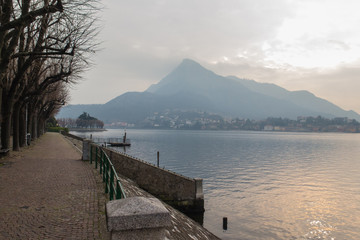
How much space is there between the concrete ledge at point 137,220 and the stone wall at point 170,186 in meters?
14.2

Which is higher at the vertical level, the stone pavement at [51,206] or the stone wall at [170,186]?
the stone pavement at [51,206]

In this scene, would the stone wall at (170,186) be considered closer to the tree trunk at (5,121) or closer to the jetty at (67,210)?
the jetty at (67,210)

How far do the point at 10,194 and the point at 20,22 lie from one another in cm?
720

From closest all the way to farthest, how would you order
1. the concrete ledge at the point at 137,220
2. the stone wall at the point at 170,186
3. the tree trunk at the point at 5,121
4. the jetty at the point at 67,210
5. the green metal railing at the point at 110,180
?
the concrete ledge at the point at 137,220 < the jetty at the point at 67,210 < the green metal railing at the point at 110,180 < the stone wall at the point at 170,186 < the tree trunk at the point at 5,121

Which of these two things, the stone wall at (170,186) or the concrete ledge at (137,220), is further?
the stone wall at (170,186)

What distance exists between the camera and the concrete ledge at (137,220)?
3.72 metres

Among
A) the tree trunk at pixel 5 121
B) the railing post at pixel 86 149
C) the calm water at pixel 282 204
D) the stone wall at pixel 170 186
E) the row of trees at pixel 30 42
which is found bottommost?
the calm water at pixel 282 204

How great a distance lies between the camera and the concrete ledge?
147 inches

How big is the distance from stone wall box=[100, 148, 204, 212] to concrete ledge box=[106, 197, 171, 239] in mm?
14153

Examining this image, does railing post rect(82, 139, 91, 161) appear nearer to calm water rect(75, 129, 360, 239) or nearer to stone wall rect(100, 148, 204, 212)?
stone wall rect(100, 148, 204, 212)

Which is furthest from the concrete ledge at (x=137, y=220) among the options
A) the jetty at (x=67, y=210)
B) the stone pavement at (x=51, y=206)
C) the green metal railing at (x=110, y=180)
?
the stone pavement at (x=51, y=206)

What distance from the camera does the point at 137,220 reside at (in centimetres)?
376

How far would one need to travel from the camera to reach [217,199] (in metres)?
23.4

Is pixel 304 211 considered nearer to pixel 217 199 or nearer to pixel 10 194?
pixel 217 199
